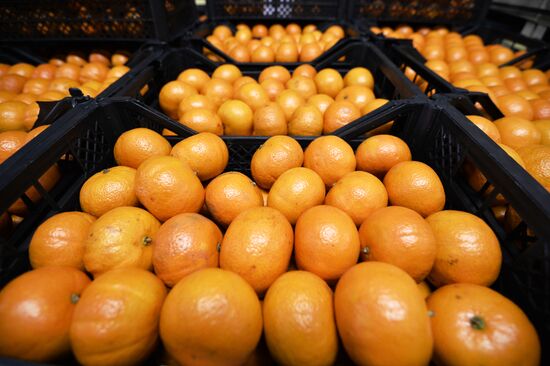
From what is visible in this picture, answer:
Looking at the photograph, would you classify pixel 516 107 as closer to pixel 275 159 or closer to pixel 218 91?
pixel 275 159

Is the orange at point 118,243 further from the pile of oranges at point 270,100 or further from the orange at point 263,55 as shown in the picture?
the orange at point 263,55

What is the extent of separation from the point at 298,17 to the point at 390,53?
1.68 m

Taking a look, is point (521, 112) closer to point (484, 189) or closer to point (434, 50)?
point (484, 189)

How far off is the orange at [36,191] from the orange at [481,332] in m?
1.61

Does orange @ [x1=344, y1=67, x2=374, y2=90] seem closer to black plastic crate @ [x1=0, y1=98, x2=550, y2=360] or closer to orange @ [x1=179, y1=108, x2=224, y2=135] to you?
black plastic crate @ [x1=0, y1=98, x2=550, y2=360]

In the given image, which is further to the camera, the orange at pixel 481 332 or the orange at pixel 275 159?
the orange at pixel 275 159

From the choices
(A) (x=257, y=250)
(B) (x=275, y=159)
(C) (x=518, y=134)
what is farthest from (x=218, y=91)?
(C) (x=518, y=134)

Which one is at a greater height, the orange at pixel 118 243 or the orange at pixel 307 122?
the orange at pixel 307 122

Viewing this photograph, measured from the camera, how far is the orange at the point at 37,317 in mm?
706

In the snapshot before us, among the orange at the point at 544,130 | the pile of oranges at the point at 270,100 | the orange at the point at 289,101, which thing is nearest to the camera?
the orange at the point at 544,130

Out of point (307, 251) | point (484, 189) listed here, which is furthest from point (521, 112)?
point (307, 251)

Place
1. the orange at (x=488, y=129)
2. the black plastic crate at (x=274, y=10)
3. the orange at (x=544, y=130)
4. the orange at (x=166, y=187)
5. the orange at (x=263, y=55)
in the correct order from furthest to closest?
the black plastic crate at (x=274, y=10), the orange at (x=263, y=55), the orange at (x=544, y=130), the orange at (x=488, y=129), the orange at (x=166, y=187)

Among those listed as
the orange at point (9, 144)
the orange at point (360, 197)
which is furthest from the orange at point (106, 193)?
the orange at point (360, 197)

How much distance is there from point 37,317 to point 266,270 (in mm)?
668
